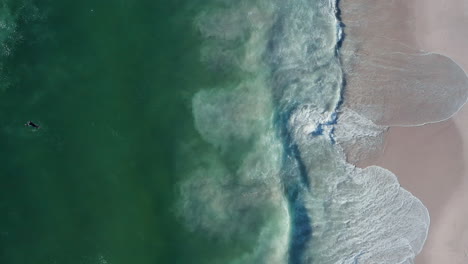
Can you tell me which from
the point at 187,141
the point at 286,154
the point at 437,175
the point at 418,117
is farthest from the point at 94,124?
the point at 437,175

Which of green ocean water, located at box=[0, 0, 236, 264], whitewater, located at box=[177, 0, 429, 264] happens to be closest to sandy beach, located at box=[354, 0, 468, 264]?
whitewater, located at box=[177, 0, 429, 264]

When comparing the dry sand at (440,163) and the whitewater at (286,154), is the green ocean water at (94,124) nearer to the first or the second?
the whitewater at (286,154)

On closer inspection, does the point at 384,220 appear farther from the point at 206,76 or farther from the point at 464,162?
the point at 206,76

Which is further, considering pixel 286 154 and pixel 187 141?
pixel 187 141

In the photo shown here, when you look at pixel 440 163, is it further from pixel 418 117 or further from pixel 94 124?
pixel 94 124

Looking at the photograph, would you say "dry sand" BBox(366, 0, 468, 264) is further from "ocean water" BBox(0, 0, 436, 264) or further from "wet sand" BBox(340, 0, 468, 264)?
→ "ocean water" BBox(0, 0, 436, 264)

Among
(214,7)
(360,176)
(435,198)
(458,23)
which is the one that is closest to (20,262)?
(214,7)

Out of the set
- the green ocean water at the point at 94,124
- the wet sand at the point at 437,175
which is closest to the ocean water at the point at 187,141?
the green ocean water at the point at 94,124
